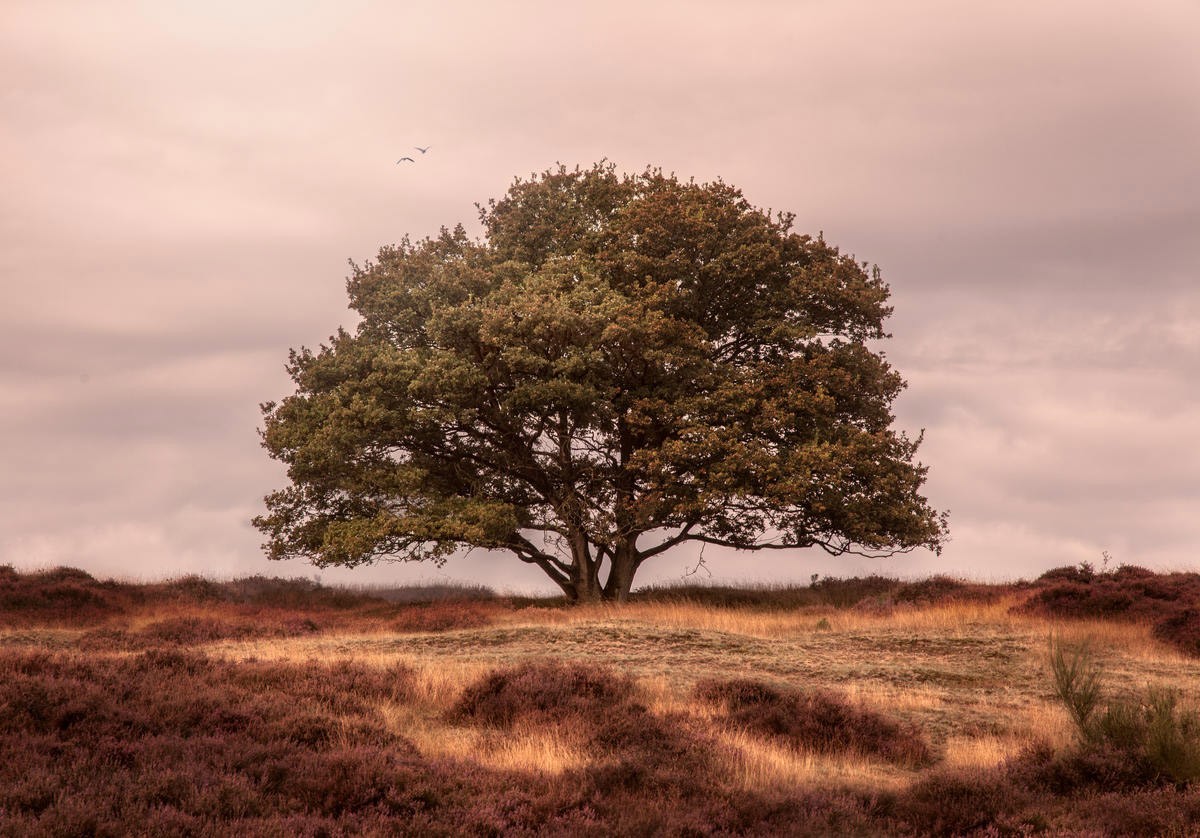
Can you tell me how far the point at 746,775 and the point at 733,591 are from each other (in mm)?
26005

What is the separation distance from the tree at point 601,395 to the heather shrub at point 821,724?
13.5m

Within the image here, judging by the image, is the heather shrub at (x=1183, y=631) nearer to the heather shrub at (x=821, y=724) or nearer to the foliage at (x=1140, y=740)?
the foliage at (x=1140, y=740)

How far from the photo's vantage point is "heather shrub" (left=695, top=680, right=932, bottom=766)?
527 inches

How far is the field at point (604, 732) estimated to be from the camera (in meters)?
9.51

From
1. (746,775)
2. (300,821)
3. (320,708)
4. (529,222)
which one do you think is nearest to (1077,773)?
(746,775)

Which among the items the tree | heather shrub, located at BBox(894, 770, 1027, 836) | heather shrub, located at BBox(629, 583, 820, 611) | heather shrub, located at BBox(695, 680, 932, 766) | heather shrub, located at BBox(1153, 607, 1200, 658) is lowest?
heather shrub, located at BBox(894, 770, 1027, 836)

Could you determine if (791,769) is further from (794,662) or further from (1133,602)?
(1133,602)

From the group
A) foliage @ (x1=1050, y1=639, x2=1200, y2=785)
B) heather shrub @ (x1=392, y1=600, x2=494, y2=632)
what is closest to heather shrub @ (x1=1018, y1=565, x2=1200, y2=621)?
foliage @ (x1=1050, y1=639, x2=1200, y2=785)

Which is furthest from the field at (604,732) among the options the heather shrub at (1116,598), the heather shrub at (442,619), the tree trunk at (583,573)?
the tree trunk at (583,573)

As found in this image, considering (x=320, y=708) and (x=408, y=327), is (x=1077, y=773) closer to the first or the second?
(x=320, y=708)

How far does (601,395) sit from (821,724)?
55.5 feet

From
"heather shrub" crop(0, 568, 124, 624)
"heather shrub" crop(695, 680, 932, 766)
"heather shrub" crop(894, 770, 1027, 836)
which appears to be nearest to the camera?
"heather shrub" crop(894, 770, 1027, 836)

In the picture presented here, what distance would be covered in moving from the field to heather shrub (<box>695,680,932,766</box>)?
45 mm

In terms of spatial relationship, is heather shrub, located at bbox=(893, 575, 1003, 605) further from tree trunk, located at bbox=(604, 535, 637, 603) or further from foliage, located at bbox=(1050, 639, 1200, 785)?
foliage, located at bbox=(1050, 639, 1200, 785)
